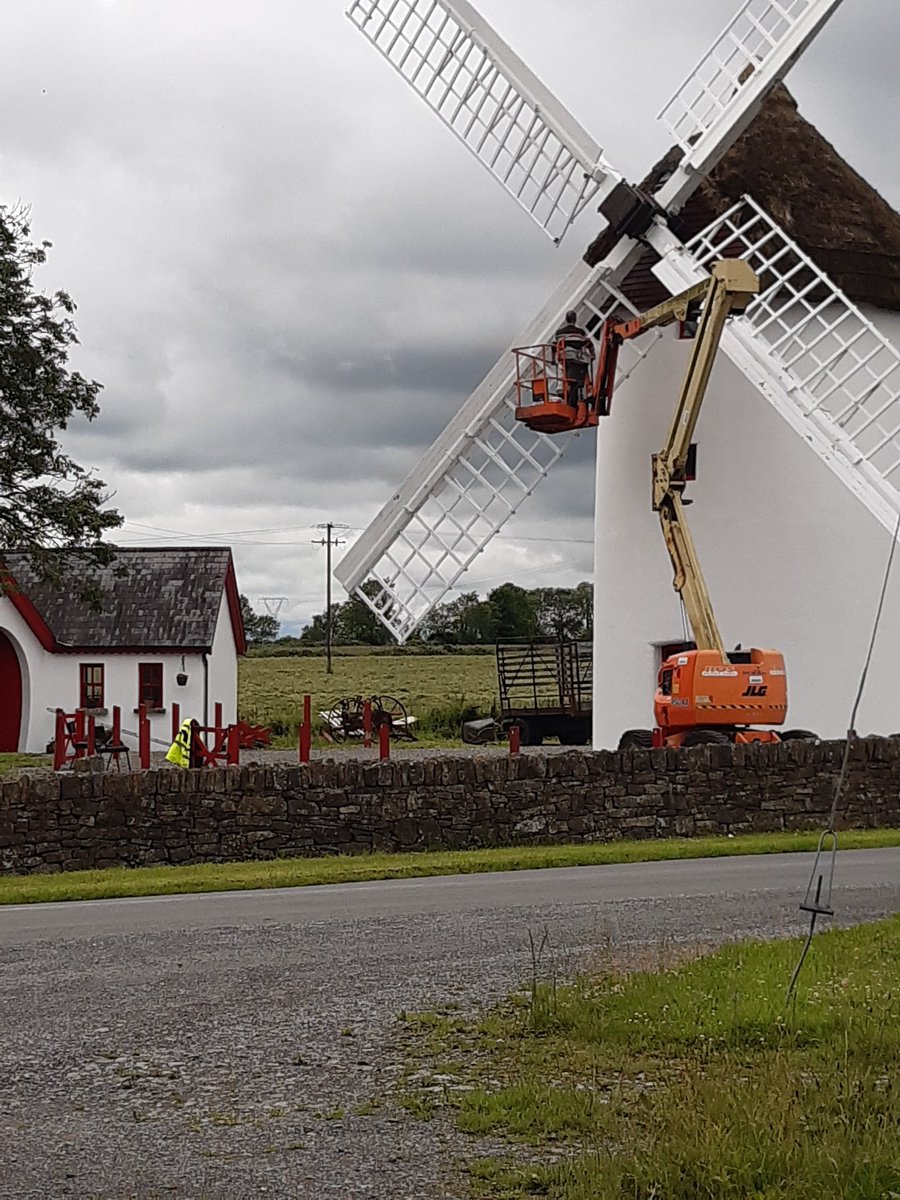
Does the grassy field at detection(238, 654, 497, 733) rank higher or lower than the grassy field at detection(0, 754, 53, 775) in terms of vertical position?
higher

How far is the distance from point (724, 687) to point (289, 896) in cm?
774

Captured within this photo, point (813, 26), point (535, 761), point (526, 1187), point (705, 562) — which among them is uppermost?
point (813, 26)

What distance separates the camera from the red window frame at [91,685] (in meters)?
35.6

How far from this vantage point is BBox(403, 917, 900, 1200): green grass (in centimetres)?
511

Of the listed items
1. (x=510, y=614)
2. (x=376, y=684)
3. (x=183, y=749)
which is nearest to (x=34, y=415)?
(x=183, y=749)

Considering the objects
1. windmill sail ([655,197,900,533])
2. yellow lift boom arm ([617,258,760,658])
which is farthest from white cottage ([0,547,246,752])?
windmill sail ([655,197,900,533])

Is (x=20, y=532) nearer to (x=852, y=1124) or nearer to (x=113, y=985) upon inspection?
(x=113, y=985)

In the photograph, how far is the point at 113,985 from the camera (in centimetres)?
931

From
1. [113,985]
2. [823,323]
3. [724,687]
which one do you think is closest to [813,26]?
[823,323]

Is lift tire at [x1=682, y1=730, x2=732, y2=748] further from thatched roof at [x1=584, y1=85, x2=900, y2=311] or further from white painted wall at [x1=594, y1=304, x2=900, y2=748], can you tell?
thatched roof at [x1=584, y1=85, x2=900, y2=311]

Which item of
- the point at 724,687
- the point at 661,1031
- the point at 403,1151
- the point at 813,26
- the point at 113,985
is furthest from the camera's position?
the point at 813,26

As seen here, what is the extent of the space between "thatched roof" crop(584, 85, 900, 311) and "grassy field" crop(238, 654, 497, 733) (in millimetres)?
21519

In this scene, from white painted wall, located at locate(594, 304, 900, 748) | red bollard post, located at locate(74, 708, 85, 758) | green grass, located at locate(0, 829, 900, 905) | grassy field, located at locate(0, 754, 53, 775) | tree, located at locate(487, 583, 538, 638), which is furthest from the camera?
tree, located at locate(487, 583, 538, 638)

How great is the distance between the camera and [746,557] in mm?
22031
